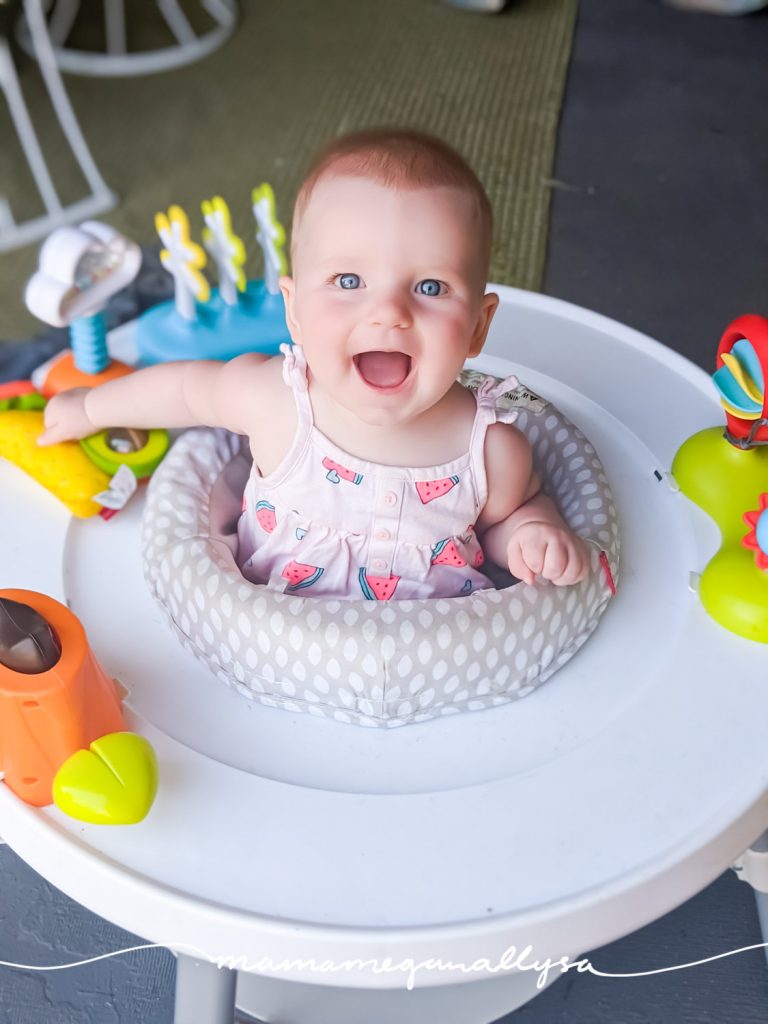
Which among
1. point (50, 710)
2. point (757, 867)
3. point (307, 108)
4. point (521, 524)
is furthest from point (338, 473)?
point (307, 108)

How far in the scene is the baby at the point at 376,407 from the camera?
0.68 metres

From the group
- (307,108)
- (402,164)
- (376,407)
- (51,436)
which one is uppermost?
(402,164)

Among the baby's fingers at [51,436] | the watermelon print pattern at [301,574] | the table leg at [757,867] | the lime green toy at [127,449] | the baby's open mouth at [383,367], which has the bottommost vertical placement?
the table leg at [757,867]

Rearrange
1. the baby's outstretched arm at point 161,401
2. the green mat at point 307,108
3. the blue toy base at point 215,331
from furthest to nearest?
the green mat at point 307,108 < the blue toy base at point 215,331 < the baby's outstretched arm at point 161,401

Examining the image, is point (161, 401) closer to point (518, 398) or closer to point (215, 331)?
point (215, 331)

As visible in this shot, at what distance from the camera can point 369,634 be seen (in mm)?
702

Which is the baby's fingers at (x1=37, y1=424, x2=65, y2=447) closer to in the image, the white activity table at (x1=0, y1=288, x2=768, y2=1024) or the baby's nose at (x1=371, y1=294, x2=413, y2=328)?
the white activity table at (x1=0, y1=288, x2=768, y2=1024)

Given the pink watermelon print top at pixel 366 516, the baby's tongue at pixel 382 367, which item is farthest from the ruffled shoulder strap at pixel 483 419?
the baby's tongue at pixel 382 367

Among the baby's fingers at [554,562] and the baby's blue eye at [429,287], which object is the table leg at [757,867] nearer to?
the baby's fingers at [554,562]

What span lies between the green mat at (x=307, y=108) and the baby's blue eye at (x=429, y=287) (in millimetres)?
980

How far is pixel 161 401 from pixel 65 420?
77mm

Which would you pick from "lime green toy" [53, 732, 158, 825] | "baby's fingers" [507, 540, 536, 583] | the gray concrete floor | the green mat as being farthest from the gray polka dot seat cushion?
the green mat

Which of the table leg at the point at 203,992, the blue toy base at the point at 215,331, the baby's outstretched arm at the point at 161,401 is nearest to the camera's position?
the table leg at the point at 203,992

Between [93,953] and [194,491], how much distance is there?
42 centimetres
